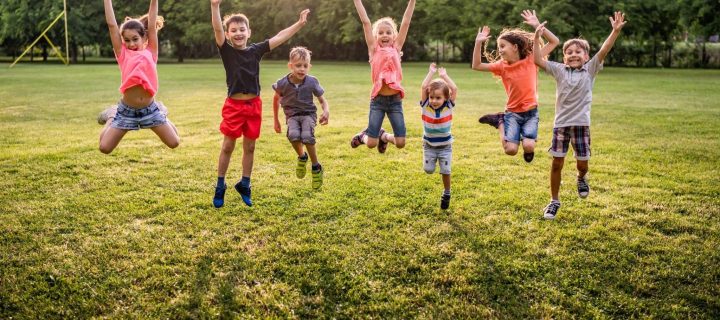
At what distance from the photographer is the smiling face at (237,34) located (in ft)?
20.1

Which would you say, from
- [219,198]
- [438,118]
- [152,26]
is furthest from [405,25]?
[219,198]

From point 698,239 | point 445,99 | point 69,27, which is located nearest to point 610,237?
point 698,239

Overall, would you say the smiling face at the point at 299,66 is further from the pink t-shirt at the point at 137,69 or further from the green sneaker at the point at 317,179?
the pink t-shirt at the point at 137,69

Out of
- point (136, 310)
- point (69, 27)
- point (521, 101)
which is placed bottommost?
point (136, 310)

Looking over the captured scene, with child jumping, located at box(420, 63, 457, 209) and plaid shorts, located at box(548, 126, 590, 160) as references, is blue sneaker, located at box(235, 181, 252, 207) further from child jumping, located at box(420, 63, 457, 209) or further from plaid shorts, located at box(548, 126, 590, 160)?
plaid shorts, located at box(548, 126, 590, 160)

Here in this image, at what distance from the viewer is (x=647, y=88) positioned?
23031 mm

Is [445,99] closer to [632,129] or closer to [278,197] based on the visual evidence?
[278,197]

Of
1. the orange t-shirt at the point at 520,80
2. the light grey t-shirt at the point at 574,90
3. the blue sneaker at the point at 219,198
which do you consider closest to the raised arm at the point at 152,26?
the blue sneaker at the point at 219,198

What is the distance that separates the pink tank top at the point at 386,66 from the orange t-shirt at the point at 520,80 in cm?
114

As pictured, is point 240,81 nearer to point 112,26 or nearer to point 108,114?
point 112,26

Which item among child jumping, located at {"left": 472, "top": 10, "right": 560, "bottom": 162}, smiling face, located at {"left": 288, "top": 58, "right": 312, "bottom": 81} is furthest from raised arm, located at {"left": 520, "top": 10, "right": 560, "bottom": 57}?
smiling face, located at {"left": 288, "top": 58, "right": 312, "bottom": 81}

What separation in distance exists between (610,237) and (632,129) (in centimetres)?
777

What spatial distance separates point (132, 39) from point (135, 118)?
0.87 metres

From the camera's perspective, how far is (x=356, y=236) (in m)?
5.75
